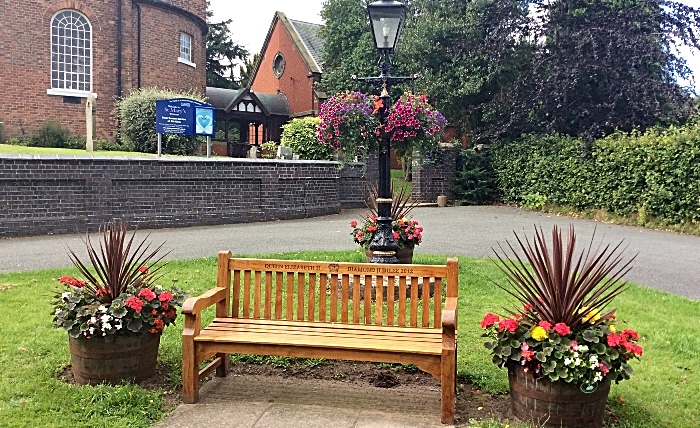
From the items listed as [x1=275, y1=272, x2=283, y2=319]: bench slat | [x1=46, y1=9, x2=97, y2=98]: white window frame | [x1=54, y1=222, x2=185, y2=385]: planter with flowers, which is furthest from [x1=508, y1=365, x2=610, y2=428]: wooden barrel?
[x1=46, y1=9, x2=97, y2=98]: white window frame

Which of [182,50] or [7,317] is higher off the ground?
[182,50]

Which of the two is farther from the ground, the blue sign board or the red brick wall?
the red brick wall

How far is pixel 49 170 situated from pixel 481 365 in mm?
10252

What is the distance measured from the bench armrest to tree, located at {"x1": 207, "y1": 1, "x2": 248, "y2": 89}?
44.2 m

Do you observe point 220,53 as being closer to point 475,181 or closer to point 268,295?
point 475,181

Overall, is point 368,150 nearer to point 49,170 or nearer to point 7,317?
point 7,317

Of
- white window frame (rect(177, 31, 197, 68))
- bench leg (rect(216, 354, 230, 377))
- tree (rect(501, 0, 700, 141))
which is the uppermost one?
white window frame (rect(177, 31, 197, 68))

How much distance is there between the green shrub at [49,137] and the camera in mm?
20908

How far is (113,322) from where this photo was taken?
4.17 metres

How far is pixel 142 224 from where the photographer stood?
524 inches

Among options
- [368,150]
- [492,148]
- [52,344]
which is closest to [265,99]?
[492,148]

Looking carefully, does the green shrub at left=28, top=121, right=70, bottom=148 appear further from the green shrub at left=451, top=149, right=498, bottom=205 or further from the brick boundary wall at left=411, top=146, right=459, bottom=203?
the green shrub at left=451, top=149, right=498, bottom=205

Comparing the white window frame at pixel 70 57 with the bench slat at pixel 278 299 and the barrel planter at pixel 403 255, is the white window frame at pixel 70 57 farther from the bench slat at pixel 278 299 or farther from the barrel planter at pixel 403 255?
the bench slat at pixel 278 299

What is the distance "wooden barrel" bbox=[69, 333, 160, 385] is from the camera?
4254 millimetres
